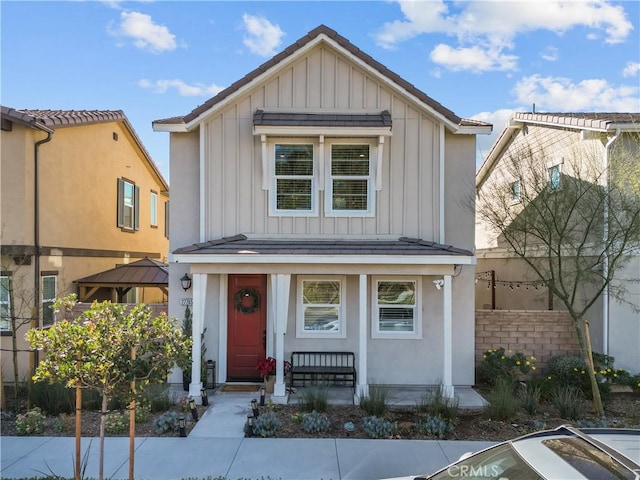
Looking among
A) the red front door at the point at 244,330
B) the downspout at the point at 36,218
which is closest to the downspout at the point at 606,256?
the red front door at the point at 244,330

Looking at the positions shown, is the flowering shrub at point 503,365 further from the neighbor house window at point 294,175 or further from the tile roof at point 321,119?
the tile roof at point 321,119

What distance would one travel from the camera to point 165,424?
6742 millimetres

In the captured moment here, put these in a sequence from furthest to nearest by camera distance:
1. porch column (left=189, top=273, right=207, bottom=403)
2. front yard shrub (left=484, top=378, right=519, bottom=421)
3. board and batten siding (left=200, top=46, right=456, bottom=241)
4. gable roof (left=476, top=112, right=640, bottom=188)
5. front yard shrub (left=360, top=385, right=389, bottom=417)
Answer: board and batten siding (left=200, top=46, right=456, bottom=241) < gable roof (left=476, top=112, right=640, bottom=188) < porch column (left=189, top=273, right=207, bottom=403) < front yard shrub (left=360, top=385, right=389, bottom=417) < front yard shrub (left=484, top=378, right=519, bottom=421)

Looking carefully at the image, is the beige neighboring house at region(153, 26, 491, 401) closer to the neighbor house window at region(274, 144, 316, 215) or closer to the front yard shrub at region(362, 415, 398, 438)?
the neighbor house window at region(274, 144, 316, 215)

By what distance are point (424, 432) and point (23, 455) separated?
5991 millimetres

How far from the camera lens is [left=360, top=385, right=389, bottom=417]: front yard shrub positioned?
7.37 metres

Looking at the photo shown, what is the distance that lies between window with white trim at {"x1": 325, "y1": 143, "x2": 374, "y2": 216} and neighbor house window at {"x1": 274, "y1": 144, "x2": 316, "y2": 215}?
0.46m

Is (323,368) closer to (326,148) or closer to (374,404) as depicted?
(374,404)

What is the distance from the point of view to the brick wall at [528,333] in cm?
971

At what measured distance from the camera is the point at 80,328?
14.3 ft

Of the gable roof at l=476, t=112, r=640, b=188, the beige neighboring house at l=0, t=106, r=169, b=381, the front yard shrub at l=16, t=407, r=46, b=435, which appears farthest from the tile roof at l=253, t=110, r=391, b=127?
the front yard shrub at l=16, t=407, r=46, b=435

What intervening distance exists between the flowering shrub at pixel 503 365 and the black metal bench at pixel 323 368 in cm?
307

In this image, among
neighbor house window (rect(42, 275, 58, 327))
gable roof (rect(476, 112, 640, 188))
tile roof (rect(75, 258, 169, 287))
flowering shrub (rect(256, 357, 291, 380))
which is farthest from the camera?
tile roof (rect(75, 258, 169, 287))

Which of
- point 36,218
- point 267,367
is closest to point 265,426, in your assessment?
point 267,367
